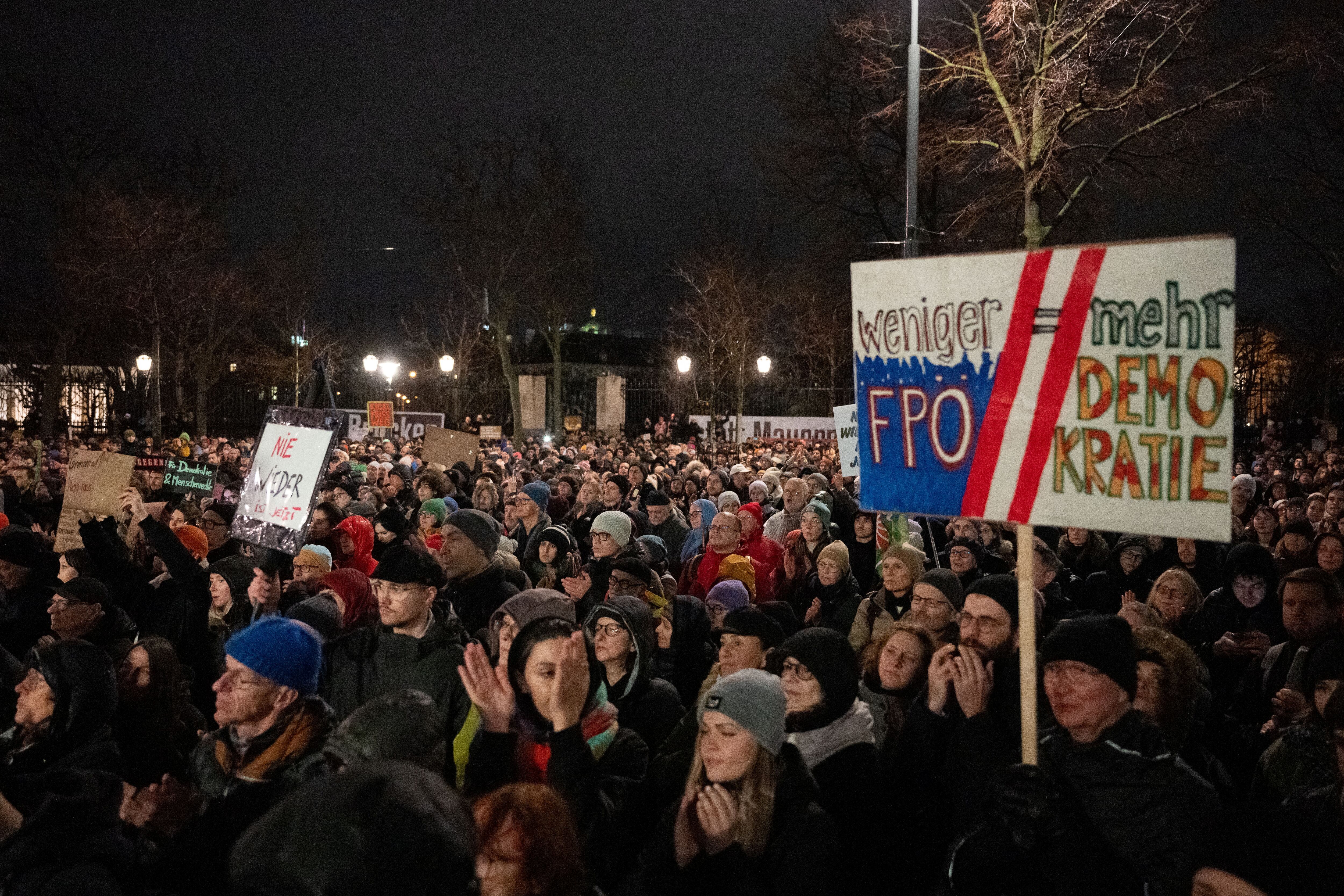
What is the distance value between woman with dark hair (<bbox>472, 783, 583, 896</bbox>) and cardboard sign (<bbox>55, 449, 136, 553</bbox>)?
630 centimetres

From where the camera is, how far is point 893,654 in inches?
170

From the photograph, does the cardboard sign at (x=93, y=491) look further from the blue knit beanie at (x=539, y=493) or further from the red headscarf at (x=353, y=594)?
the blue knit beanie at (x=539, y=493)

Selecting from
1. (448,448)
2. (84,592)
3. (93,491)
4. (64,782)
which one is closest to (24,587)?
(84,592)

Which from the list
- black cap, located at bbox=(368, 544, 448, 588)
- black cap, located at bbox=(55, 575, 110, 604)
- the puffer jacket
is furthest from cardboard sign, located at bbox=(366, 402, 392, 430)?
the puffer jacket

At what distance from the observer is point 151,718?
4273 mm

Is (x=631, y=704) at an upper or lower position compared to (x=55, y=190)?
lower

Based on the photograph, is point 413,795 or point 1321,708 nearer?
point 413,795

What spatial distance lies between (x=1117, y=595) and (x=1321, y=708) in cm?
391

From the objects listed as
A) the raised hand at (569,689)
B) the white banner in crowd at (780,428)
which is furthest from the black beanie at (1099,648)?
the white banner in crowd at (780,428)

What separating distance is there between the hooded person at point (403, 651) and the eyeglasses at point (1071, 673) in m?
2.23

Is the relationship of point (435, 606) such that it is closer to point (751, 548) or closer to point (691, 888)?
point (691, 888)

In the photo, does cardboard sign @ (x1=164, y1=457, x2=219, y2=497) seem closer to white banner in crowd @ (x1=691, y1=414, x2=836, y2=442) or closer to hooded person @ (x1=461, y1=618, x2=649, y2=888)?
hooded person @ (x1=461, y1=618, x2=649, y2=888)

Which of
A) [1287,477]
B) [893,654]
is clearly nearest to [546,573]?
[893,654]

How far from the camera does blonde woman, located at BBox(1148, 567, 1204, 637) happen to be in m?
6.08
